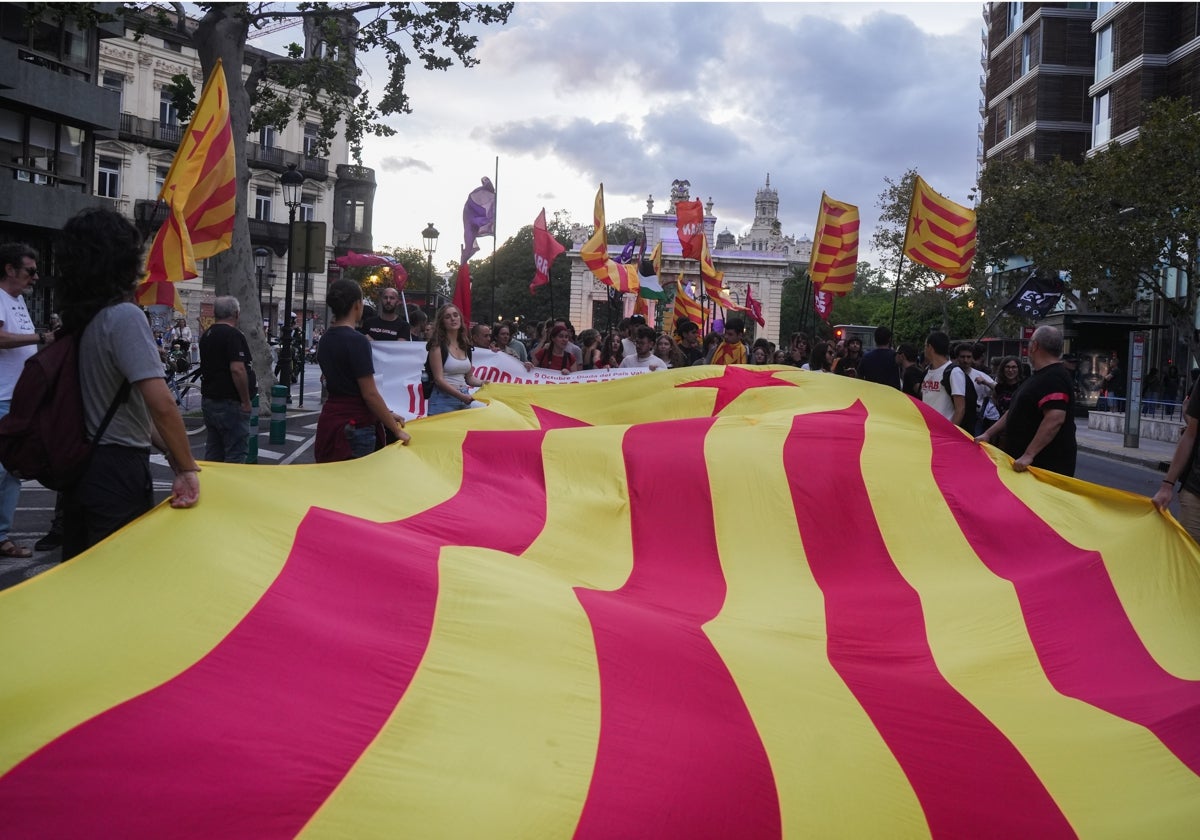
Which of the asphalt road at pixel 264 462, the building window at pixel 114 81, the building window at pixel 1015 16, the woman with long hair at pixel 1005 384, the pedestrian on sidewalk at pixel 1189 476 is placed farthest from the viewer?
the building window at pixel 1015 16

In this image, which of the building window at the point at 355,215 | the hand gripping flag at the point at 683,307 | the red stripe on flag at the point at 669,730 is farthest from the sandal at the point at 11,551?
the building window at the point at 355,215

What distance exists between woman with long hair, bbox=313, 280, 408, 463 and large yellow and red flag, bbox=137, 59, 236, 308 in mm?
1875

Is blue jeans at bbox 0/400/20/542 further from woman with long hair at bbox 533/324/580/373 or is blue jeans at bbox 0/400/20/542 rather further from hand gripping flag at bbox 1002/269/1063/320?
hand gripping flag at bbox 1002/269/1063/320

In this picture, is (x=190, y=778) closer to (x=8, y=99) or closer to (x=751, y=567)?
(x=751, y=567)

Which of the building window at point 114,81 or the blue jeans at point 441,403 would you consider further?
the building window at point 114,81

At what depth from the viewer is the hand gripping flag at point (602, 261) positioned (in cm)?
2362

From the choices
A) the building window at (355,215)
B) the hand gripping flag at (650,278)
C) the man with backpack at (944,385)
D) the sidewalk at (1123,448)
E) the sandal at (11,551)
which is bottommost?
the sandal at (11,551)

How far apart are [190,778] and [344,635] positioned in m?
0.80

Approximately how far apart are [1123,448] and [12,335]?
77.3 feet

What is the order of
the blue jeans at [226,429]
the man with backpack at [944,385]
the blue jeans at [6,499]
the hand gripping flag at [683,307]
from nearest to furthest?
the blue jeans at [6,499], the blue jeans at [226,429], the man with backpack at [944,385], the hand gripping flag at [683,307]

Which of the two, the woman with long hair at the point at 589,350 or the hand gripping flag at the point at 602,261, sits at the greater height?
the hand gripping flag at the point at 602,261

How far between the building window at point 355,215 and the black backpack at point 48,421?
234 ft

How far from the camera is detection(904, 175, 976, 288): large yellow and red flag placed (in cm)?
1466

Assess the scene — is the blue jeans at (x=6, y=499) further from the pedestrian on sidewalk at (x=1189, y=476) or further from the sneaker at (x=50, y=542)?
the pedestrian on sidewalk at (x=1189, y=476)
